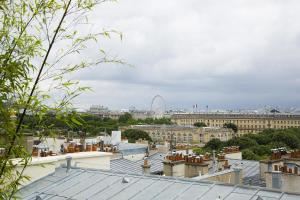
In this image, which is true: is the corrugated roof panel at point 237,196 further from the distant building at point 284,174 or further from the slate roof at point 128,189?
the distant building at point 284,174

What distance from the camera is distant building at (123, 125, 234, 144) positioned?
146 meters

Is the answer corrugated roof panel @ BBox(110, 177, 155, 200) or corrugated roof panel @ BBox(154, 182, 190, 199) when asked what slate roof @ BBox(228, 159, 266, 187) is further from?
corrugated roof panel @ BBox(154, 182, 190, 199)

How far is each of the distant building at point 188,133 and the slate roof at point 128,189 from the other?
128 metres

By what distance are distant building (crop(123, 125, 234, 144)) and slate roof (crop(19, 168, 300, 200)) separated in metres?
128

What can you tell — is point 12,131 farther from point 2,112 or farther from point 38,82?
point 38,82

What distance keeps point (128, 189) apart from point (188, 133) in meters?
138

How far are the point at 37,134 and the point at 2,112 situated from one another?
536 millimetres

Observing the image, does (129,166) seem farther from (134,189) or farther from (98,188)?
(134,189)

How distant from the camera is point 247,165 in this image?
26016 mm

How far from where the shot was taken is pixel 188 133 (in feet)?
488

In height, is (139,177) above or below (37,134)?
below

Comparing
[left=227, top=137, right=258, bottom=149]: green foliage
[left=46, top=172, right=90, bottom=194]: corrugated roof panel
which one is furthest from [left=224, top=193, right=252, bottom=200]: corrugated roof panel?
[left=227, top=137, right=258, bottom=149]: green foliage

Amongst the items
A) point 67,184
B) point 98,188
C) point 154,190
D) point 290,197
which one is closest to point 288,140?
point 67,184

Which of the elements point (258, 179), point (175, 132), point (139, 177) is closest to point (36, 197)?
point (139, 177)
